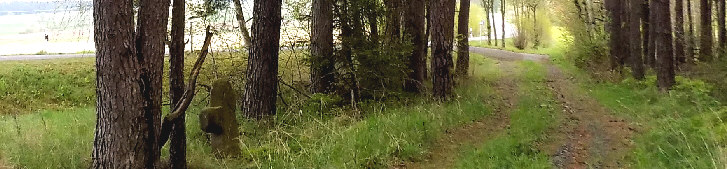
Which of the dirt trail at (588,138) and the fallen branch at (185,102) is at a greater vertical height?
the fallen branch at (185,102)

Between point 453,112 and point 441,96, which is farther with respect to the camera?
point 441,96

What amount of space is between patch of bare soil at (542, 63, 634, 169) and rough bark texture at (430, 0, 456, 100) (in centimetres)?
254

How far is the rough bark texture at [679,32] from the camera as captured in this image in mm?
20109

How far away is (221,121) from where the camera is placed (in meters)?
8.85

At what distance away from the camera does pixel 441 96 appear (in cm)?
1319

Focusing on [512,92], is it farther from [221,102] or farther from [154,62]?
[154,62]

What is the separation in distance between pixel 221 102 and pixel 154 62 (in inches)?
97.4

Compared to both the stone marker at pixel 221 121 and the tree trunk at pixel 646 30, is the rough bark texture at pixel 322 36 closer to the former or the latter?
the stone marker at pixel 221 121

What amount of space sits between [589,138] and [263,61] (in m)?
6.11

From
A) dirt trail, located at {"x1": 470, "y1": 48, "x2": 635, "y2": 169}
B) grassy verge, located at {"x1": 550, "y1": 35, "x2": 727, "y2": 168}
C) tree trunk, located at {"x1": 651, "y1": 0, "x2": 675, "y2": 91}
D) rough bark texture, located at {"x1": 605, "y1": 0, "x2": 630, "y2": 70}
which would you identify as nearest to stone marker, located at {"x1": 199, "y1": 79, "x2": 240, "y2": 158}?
dirt trail, located at {"x1": 470, "y1": 48, "x2": 635, "y2": 169}

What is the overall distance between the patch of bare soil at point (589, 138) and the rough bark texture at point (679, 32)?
8042 mm

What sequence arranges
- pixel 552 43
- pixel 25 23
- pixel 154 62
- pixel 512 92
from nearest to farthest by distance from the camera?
pixel 154 62 < pixel 25 23 < pixel 512 92 < pixel 552 43

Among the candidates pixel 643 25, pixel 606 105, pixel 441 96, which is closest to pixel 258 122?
pixel 441 96

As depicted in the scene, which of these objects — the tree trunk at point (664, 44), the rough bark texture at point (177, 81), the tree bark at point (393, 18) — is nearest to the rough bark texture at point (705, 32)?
the tree trunk at point (664, 44)
